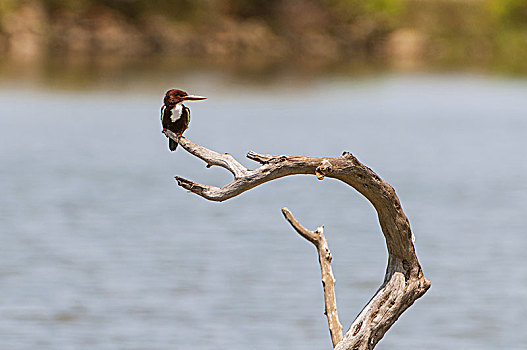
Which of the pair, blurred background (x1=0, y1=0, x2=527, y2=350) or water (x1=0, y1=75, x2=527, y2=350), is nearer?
water (x1=0, y1=75, x2=527, y2=350)

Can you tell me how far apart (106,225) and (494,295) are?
7515 millimetres

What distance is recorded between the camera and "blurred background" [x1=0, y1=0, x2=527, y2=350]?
42.0 ft

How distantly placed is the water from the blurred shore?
53.5 metres

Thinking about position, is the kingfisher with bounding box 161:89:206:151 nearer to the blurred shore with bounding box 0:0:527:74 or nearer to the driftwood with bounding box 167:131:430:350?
the driftwood with bounding box 167:131:430:350

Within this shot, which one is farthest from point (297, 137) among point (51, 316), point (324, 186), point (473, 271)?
point (51, 316)

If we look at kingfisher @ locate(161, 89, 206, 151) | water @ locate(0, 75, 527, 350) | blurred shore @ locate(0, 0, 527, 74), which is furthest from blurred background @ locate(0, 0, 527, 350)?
blurred shore @ locate(0, 0, 527, 74)

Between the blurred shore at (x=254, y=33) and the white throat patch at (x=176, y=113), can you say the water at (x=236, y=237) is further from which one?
the blurred shore at (x=254, y=33)

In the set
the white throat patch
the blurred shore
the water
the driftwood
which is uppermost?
the blurred shore

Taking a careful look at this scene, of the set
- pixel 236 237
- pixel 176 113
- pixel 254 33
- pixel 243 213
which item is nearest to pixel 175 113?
pixel 176 113

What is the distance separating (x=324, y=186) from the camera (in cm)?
2330

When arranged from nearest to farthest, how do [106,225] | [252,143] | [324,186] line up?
1. [106,225]
2. [324,186]
3. [252,143]

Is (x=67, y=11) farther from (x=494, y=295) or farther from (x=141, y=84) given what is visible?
(x=494, y=295)

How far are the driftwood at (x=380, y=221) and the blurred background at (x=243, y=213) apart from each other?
5.19 meters

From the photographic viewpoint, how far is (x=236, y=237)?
17703 mm
